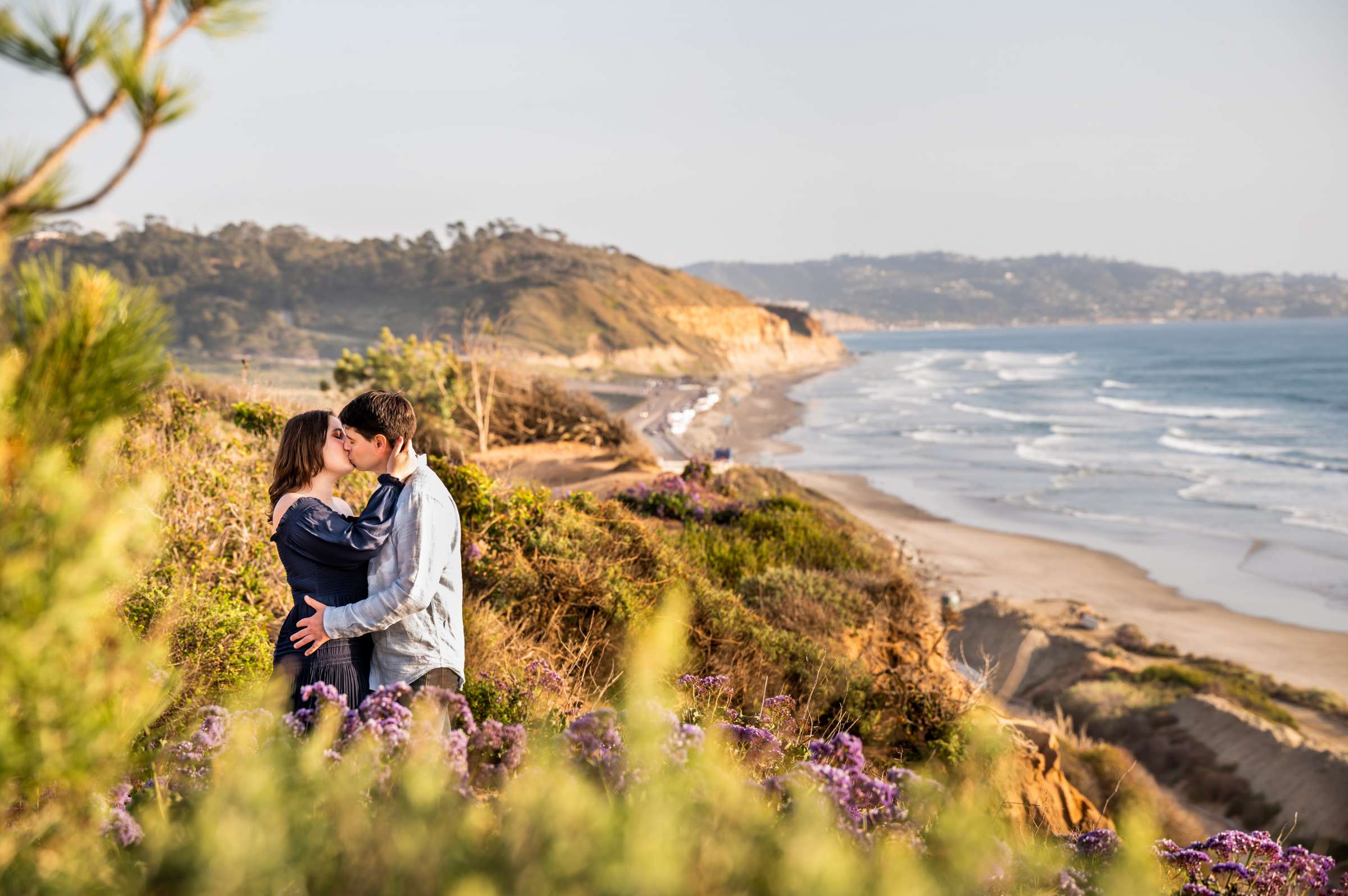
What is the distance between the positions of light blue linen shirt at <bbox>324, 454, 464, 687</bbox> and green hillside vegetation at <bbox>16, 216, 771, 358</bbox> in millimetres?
65312

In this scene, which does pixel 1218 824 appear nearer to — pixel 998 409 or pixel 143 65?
pixel 143 65

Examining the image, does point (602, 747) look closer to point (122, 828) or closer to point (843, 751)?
point (843, 751)

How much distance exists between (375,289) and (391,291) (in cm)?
209

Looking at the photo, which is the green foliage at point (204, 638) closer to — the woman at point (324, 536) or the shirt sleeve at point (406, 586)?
the woman at point (324, 536)

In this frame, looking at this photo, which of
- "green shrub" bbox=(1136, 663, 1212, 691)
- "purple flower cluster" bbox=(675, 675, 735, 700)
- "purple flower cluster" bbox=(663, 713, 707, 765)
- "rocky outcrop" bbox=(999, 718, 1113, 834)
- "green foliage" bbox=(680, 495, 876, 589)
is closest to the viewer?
"purple flower cluster" bbox=(663, 713, 707, 765)

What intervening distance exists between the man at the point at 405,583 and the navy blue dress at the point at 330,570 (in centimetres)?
5

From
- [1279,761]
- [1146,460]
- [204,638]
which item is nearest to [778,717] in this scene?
[204,638]

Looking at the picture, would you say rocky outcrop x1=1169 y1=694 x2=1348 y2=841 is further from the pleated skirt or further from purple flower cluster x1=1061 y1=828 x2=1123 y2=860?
the pleated skirt

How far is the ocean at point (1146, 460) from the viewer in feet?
67.4

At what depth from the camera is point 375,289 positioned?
8494cm

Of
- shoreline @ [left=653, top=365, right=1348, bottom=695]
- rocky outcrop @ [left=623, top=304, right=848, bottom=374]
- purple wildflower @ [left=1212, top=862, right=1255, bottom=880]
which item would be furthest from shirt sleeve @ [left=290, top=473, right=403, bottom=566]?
rocky outcrop @ [left=623, top=304, right=848, bottom=374]

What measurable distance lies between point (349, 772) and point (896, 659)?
239 inches

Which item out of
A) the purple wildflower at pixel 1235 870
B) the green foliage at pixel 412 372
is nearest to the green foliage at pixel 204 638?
the purple wildflower at pixel 1235 870

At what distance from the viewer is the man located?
2.93 meters
